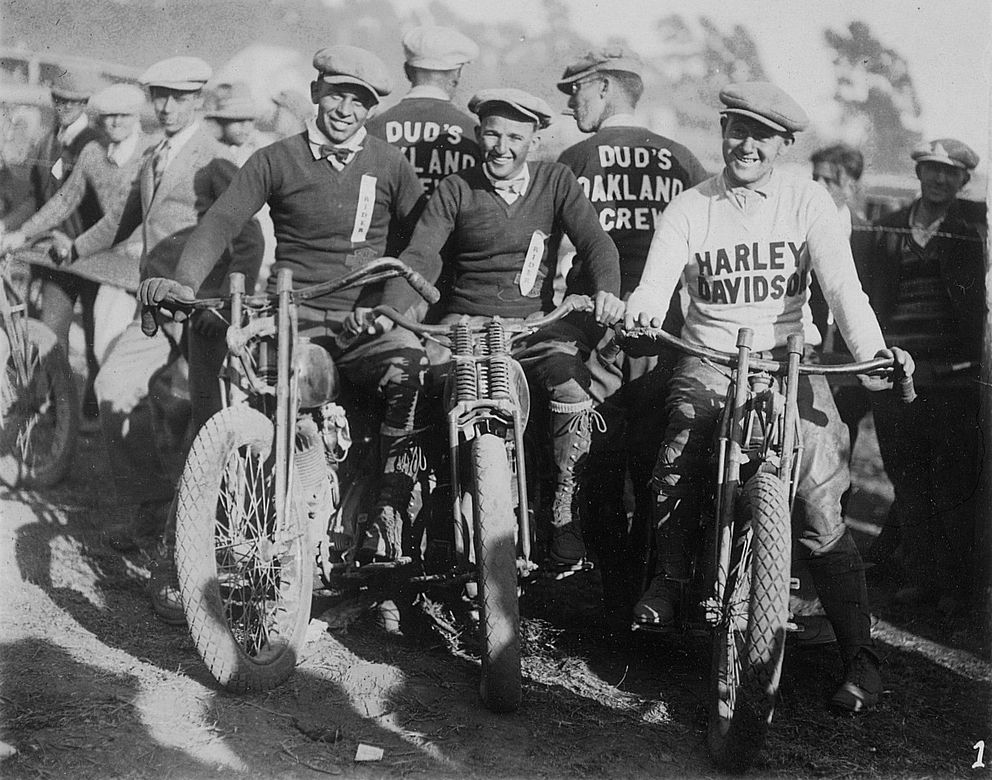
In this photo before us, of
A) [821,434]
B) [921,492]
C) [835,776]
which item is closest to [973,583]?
[921,492]

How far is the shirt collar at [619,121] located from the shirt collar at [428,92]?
2.50 ft

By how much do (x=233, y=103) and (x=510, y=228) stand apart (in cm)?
172

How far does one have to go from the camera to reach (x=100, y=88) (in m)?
5.16

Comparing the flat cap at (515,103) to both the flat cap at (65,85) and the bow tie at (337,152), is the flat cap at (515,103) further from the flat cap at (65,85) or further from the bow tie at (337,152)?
the flat cap at (65,85)

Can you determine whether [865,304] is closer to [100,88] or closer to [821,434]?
[821,434]

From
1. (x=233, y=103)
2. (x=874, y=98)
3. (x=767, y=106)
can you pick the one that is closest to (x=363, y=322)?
(x=767, y=106)

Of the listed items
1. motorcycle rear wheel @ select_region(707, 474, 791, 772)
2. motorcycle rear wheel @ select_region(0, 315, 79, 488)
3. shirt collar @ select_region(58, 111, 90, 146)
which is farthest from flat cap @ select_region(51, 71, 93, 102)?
motorcycle rear wheel @ select_region(707, 474, 791, 772)

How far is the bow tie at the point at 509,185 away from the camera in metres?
4.37

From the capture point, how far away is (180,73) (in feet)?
16.7

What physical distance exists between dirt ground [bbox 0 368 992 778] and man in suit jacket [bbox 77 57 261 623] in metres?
0.66

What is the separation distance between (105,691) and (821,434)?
2.67 meters

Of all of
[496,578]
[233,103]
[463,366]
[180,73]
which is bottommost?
[496,578]

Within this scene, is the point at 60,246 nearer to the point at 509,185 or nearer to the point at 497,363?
the point at 509,185

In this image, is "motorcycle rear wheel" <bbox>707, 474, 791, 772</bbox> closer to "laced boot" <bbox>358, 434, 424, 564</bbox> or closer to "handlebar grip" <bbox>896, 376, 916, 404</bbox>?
"handlebar grip" <bbox>896, 376, 916, 404</bbox>
